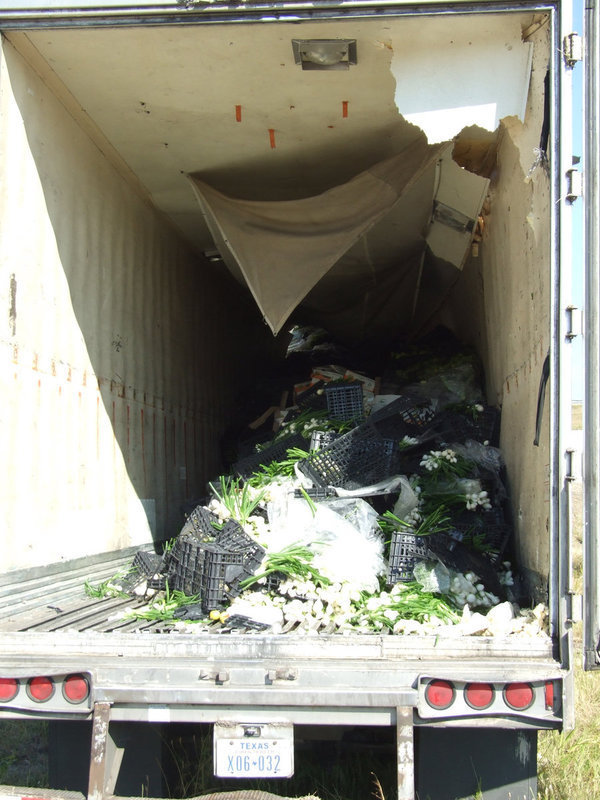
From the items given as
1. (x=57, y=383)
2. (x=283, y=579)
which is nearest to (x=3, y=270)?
(x=57, y=383)

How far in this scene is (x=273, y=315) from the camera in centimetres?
509

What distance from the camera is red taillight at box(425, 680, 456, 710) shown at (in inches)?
99.7

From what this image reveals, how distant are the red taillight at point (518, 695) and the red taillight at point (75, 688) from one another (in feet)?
4.91

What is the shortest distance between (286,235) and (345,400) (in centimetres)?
128

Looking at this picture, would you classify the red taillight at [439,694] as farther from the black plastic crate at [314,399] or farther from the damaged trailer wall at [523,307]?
the black plastic crate at [314,399]

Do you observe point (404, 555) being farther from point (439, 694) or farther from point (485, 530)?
point (439, 694)

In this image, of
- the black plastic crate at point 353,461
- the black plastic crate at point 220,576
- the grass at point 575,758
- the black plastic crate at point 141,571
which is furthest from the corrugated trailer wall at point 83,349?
the grass at point 575,758

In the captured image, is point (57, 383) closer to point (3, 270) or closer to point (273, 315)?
point (3, 270)

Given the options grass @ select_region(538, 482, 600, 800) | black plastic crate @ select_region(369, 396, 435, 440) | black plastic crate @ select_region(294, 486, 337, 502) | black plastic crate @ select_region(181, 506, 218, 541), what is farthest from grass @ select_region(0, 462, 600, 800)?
black plastic crate @ select_region(369, 396, 435, 440)

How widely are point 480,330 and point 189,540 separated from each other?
10.4ft

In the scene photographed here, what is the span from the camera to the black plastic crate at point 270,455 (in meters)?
5.13

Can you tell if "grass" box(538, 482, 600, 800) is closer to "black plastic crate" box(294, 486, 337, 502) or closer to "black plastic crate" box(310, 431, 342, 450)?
"black plastic crate" box(294, 486, 337, 502)

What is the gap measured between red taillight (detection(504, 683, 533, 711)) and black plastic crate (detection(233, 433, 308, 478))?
2757 mm

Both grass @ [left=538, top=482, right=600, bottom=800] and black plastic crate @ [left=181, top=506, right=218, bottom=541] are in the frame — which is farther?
black plastic crate @ [left=181, top=506, right=218, bottom=541]
